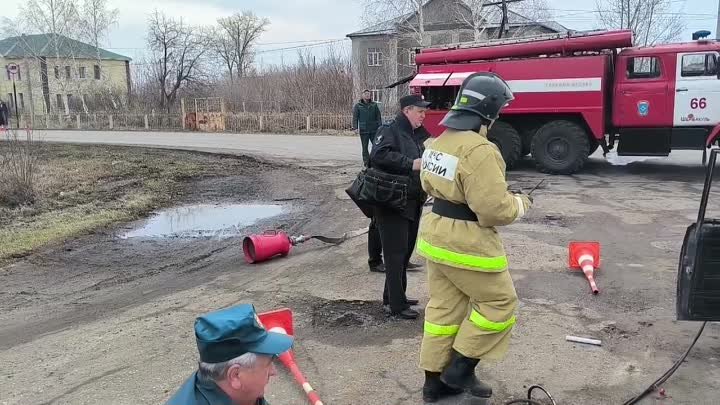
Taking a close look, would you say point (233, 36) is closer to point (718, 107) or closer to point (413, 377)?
point (718, 107)

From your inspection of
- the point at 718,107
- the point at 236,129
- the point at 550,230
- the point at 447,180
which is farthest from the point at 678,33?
the point at 447,180

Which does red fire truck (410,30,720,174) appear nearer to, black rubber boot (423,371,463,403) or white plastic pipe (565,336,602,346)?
white plastic pipe (565,336,602,346)

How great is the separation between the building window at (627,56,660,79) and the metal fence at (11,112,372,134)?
18725 millimetres

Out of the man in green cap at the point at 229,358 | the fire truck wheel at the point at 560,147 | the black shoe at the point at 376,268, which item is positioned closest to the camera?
the man in green cap at the point at 229,358

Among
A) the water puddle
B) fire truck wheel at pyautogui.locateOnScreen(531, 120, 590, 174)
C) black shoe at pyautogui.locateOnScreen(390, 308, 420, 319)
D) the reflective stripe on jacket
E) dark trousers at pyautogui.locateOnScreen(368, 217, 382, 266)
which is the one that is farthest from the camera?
fire truck wheel at pyautogui.locateOnScreen(531, 120, 590, 174)

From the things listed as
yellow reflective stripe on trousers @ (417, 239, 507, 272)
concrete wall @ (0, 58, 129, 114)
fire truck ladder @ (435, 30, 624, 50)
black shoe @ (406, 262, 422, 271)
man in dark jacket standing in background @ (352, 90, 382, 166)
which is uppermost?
concrete wall @ (0, 58, 129, 114)

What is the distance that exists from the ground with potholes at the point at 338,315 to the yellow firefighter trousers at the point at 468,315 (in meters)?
0.46

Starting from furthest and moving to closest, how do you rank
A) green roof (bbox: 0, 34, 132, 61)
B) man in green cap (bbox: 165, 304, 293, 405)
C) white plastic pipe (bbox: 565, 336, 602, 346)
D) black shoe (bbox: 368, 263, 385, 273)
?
green roof (bbox: 0, 34, 132, 61)
black shoe (bbox: 368, 263, 385, 273)
white plastic pipe (bbox: 565, 336, 602, 346)
man in green cap (bbox: 165, 304, 293, 405)

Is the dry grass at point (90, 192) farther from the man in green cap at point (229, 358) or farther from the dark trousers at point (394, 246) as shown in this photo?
the man in green cap at point (229, 358)

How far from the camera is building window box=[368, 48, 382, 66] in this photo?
154 ft

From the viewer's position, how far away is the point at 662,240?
23.5 feet

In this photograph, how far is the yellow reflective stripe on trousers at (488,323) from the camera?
10.4 ft

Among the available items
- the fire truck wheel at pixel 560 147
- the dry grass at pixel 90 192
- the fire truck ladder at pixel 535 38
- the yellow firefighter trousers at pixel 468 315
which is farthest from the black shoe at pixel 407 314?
the fire truck ladder at pixel 535 38

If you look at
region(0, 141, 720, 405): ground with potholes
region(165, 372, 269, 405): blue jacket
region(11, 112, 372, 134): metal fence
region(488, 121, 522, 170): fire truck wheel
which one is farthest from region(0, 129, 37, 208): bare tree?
region(11, 112, 372, 134): metal fence
